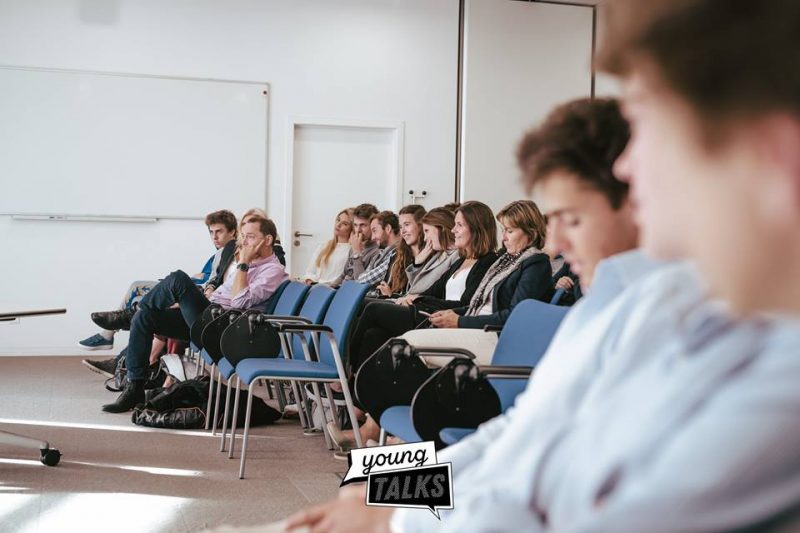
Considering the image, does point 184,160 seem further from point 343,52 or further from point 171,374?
point 171,374

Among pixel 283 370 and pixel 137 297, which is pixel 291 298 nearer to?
pixel 283 370

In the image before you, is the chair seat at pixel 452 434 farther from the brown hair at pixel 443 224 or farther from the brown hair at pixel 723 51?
the brown hair at pixel 443 224

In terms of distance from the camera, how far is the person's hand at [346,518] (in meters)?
1.12

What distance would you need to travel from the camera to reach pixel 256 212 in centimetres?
546

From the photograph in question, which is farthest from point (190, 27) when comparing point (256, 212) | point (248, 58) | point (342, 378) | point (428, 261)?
point (342, 378)

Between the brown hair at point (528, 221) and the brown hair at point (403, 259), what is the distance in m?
1.44

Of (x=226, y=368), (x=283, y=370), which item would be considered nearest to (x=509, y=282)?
(x=283, y=370)

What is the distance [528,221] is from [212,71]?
4.88m

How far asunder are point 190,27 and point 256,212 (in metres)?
3.59

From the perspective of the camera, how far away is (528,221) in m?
4.40

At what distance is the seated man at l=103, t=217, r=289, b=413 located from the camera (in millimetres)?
5098

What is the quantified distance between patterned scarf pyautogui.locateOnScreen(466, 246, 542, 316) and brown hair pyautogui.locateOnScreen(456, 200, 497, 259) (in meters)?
0.30

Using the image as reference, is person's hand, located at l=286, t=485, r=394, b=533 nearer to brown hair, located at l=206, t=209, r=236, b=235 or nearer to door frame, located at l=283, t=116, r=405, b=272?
brown hair, located at l=206, t=209, r=236, b=235

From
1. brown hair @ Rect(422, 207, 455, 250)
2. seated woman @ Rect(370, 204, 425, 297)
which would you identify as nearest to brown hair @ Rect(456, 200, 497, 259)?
brown hair @ Rect(422, 207, 455, 250)
